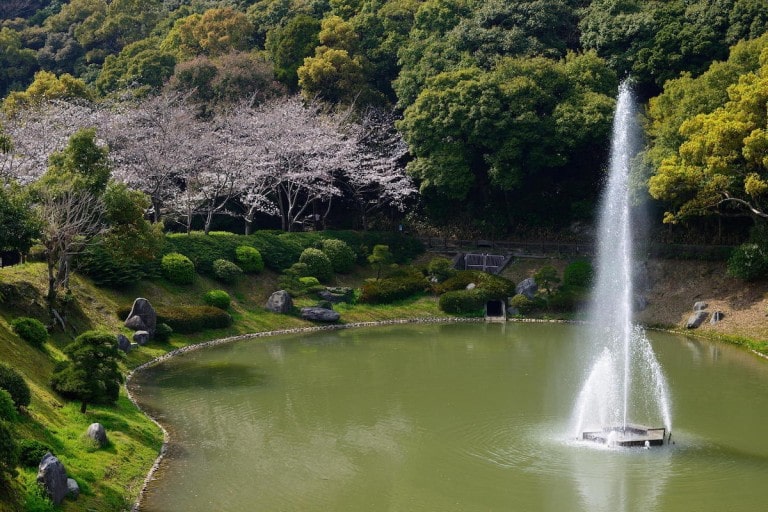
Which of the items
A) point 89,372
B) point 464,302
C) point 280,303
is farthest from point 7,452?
point 464,302

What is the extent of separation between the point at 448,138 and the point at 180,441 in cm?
2939

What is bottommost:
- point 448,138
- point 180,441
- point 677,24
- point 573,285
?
point 180,441

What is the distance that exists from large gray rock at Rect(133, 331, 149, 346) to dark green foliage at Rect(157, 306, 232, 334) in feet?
5.71

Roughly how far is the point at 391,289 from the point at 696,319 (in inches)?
526

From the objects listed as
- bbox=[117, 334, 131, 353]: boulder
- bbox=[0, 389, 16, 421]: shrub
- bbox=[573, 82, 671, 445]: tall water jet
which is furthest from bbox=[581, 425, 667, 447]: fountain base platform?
bbox=[117, 334, 131, 353]: boulder

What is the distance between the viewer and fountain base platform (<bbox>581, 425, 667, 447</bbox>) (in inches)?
810

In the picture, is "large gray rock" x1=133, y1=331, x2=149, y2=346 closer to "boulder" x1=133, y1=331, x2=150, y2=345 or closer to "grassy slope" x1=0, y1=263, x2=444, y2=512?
"boulder" x1=133, y1=331, x2=150, y2=345

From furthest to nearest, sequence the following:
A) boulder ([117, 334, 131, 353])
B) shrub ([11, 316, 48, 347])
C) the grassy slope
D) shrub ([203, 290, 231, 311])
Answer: shrub ([203, 290, 231, 311]), boulder ([117, 334, 131, 353]), shrub ([11, 316, 48, 347]), the grassy slope

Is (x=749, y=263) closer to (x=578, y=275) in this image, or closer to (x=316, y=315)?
(x=578, y=275)

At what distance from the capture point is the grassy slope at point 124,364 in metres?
17.1

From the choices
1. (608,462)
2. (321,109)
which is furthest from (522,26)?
(608,462)

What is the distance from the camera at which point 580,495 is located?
17.6 m

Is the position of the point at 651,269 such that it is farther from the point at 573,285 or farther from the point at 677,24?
the point at 677,24

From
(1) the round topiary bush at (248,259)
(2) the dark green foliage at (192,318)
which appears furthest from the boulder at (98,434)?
(1) the round topiary bush at (248,259)
